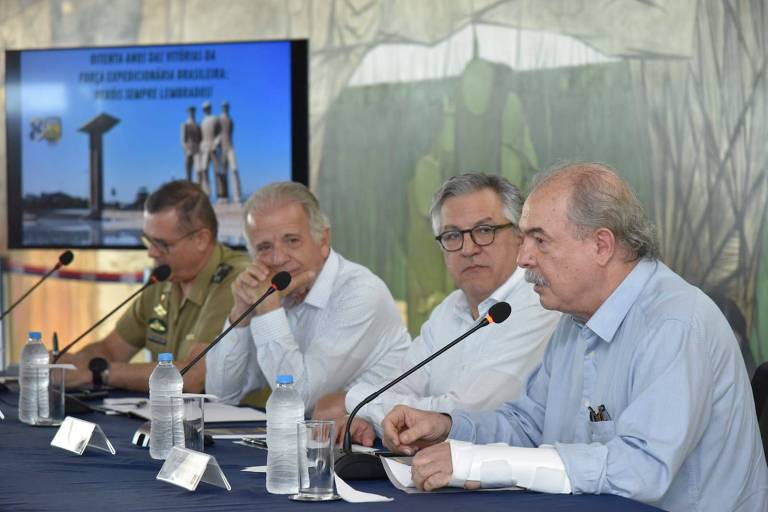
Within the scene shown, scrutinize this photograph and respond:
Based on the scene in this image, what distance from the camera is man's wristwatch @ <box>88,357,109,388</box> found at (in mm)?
3848

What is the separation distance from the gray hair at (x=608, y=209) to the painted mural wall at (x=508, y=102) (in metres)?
2.62

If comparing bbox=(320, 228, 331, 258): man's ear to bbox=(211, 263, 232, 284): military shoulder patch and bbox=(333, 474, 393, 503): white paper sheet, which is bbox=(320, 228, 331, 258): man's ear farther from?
bbox=(333, 474, 393, 503): white paper sheet

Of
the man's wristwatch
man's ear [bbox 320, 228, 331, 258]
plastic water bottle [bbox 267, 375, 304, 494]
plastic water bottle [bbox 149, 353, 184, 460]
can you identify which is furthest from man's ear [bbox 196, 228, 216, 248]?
plastic water bottle [bbox 267, 375, 304, 494]

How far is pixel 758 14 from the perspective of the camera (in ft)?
15.1

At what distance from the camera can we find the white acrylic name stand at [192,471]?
2006 millimetres

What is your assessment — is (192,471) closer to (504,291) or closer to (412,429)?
(412,429)

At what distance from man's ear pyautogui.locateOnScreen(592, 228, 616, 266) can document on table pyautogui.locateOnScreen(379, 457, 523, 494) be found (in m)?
0.50

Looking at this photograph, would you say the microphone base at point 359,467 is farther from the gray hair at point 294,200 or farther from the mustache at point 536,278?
the gray hair at point 294,200

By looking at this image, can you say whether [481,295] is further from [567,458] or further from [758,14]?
[758,14]

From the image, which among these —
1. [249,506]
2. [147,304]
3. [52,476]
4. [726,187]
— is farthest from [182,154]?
[249,506]

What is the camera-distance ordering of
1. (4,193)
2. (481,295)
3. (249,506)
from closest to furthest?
(249,506) < (481,295) < (4,193)

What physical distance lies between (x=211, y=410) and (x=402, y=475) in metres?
1.32

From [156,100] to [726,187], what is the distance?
2.99 metres

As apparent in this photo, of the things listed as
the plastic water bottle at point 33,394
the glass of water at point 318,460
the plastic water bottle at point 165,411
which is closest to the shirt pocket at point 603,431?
the glass of water at point 318,460
